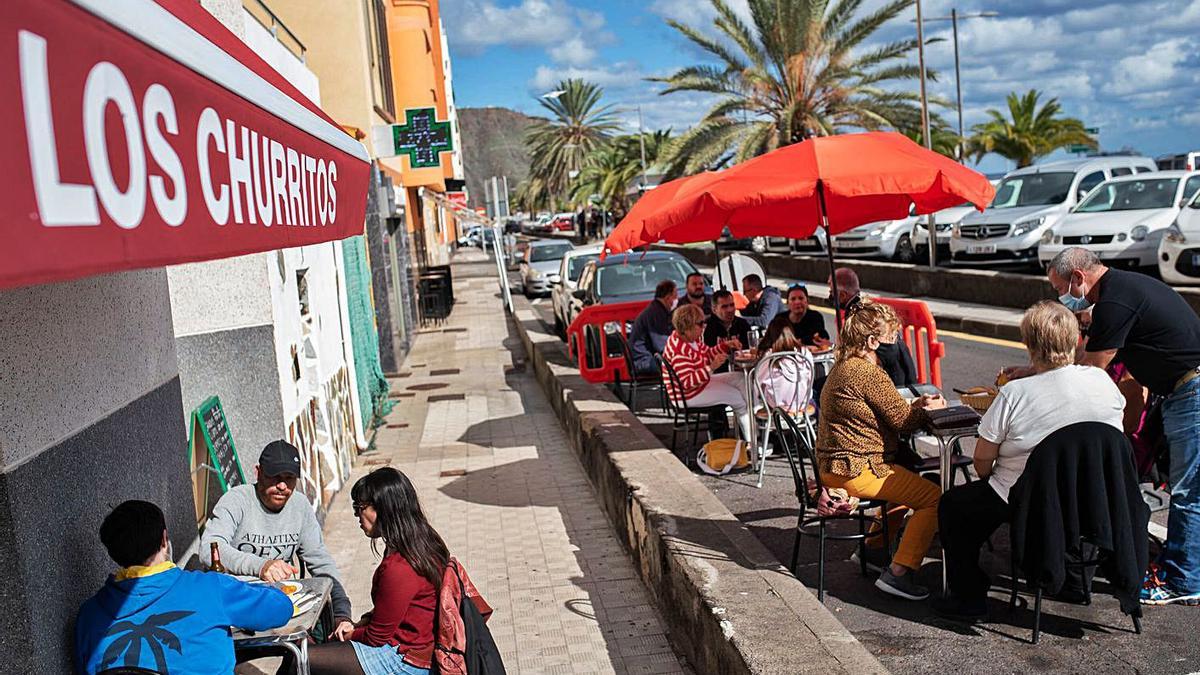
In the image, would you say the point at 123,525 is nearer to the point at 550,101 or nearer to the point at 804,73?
the point at 804,73

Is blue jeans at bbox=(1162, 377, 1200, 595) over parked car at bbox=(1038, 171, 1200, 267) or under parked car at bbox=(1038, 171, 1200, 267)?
under

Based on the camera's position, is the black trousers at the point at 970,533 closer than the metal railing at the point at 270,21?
Yes

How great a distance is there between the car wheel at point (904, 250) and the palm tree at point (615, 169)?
30.8 m

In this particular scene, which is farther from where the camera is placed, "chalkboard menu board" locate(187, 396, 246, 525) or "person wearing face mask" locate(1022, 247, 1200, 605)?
"chalkboard menu board" locate(187, 396, 246, 525)

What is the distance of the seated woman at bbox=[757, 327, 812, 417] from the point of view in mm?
8125

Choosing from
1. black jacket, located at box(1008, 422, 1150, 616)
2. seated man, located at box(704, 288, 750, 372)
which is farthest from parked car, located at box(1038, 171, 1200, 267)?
black jacket, located at box(1008, 422, 1150, 616)

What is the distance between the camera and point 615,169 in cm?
6719

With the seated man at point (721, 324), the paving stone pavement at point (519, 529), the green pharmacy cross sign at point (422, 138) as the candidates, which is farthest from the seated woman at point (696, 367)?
the green pharmacy cross sign at point (422, 138)

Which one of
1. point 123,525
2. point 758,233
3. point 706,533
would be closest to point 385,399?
point 758,233

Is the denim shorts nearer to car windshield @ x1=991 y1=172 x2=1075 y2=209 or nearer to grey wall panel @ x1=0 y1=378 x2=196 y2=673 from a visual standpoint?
grey wall panel @ x1=0 y1=378 x2=196 y2=673

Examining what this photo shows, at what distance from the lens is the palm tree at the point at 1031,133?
2328 inches

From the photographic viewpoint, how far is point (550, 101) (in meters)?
69.3

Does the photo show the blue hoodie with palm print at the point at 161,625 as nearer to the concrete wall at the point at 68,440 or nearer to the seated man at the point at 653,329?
the concrete wall at the point at 68,440

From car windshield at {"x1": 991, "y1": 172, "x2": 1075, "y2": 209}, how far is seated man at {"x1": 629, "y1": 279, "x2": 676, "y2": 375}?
48.9 ft
